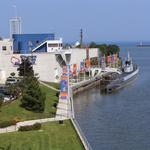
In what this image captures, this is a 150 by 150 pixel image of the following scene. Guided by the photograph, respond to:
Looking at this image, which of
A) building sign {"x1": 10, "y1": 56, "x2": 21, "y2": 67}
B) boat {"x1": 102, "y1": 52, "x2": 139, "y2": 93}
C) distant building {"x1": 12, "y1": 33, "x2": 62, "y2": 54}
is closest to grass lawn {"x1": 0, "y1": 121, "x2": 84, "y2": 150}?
building sign {"x1": 10, "y1": 56, "x2": 21, "y2": 67}

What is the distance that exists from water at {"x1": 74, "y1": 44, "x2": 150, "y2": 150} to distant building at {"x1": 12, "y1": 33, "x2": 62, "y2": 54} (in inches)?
395

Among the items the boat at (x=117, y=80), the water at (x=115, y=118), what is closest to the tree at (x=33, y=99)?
the water at (x=115, y=118)

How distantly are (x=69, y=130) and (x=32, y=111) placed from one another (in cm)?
855

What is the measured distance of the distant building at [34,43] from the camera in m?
78.6

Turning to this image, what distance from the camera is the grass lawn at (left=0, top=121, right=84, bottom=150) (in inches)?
1208

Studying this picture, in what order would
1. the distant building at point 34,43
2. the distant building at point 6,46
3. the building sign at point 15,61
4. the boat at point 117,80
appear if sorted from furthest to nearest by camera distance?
1. the distant building at point 34,43
2. the distant building at point 6,46
3. the boat at point 117,80
4. the building sign at point 15,61

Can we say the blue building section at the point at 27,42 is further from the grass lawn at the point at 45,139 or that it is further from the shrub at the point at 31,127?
the grass lawn at the point at 45,139

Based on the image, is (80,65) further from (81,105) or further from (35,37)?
(81,105)

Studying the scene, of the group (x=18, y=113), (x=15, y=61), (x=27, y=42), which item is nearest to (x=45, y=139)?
(x=18, y=113)

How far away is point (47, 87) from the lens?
62594 mm

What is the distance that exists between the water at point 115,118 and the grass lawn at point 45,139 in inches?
86.2

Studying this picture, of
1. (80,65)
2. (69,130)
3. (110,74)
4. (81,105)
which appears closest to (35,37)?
(80,65)

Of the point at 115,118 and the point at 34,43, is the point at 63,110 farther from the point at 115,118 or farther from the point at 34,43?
the point at 34,43

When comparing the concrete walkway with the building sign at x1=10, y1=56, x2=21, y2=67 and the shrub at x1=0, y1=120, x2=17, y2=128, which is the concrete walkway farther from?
the building sign at x1=10, y1=56, x2=21, y2=67
